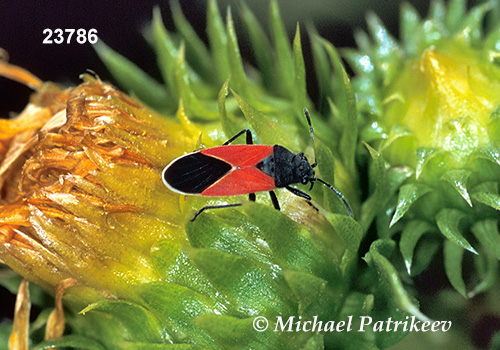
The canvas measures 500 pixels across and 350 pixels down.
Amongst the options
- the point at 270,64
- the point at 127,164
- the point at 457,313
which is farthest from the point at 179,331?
the point at 270,64

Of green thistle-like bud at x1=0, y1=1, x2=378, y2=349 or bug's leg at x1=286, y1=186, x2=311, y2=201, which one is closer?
green thistle-like bud at x1=0, y1=1, x2=378, y2=349

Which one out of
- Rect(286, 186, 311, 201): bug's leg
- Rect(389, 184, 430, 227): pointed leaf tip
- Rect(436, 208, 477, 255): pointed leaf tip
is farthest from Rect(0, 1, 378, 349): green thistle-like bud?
Rect(436, 208, 477, 255): pointed leaf tip

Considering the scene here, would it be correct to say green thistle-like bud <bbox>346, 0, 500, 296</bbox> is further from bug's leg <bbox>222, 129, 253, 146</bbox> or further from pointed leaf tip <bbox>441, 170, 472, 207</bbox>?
bug's leg <bbox>222, 129, 253, 146</bbox>

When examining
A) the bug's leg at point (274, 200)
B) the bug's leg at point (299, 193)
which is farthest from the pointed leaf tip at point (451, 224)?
the bug's leg at point (274, 200)

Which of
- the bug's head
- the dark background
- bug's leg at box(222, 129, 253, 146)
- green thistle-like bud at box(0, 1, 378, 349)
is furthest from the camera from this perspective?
the dark background

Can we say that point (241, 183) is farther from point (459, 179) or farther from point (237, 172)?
point (459, 179)

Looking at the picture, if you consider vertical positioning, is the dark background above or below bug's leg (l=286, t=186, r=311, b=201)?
above
